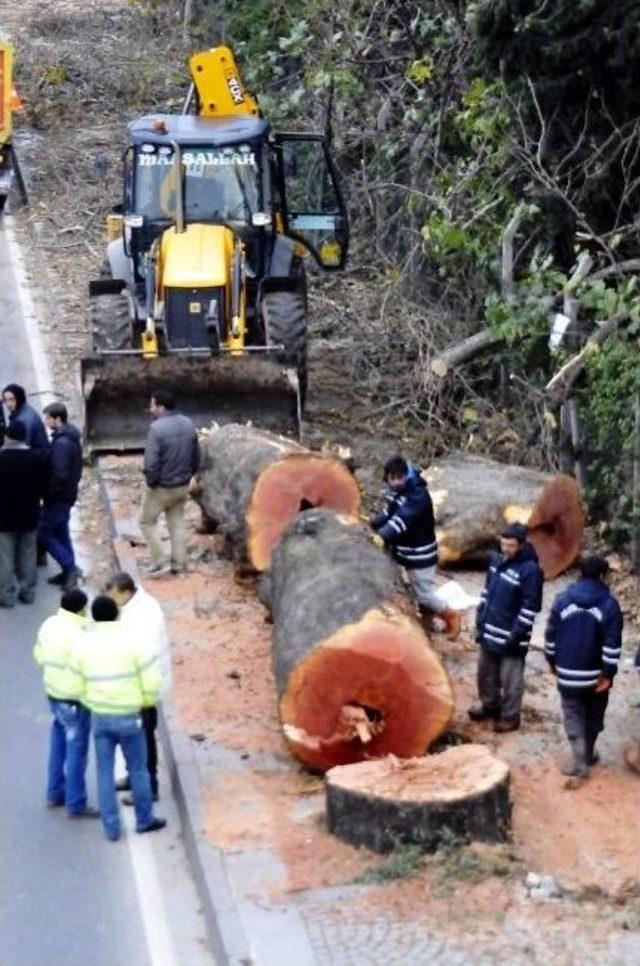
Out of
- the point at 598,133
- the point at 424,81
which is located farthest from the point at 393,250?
the point at 598,133

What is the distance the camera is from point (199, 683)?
46.0 feet

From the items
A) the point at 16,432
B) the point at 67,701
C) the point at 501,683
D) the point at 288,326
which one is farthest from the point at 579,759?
the point at 288,326

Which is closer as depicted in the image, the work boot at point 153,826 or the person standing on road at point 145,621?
the person standing on road at point 145,621

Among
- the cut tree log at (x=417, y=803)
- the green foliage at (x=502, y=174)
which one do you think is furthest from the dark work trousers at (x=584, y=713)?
the green foliage at (x=502, y=174)

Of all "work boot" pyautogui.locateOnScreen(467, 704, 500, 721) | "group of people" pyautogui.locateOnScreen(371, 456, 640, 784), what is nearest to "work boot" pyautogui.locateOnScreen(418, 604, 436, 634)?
"group of people" pyautogui.locateOnScreen(371, 456, 640, 784)

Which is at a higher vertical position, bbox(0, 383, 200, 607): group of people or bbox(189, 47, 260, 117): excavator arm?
bbox(189, 47, 260, 117): excavator arm

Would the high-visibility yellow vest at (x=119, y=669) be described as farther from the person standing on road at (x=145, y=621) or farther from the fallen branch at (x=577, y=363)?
the fallen branch at (x=577, y=363)

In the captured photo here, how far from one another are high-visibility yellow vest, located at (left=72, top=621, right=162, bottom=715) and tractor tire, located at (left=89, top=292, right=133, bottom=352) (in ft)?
25.1

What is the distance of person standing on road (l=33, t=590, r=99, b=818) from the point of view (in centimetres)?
1195

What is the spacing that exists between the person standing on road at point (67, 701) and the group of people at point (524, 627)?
2648mm

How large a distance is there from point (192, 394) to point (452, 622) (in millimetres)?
4794

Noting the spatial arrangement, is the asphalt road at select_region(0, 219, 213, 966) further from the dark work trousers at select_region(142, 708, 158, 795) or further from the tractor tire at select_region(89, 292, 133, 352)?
the tractor tire at select_region(89, 292, 133, 352)

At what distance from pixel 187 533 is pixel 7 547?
81.9 inches

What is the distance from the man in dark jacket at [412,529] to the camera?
1425 cm
